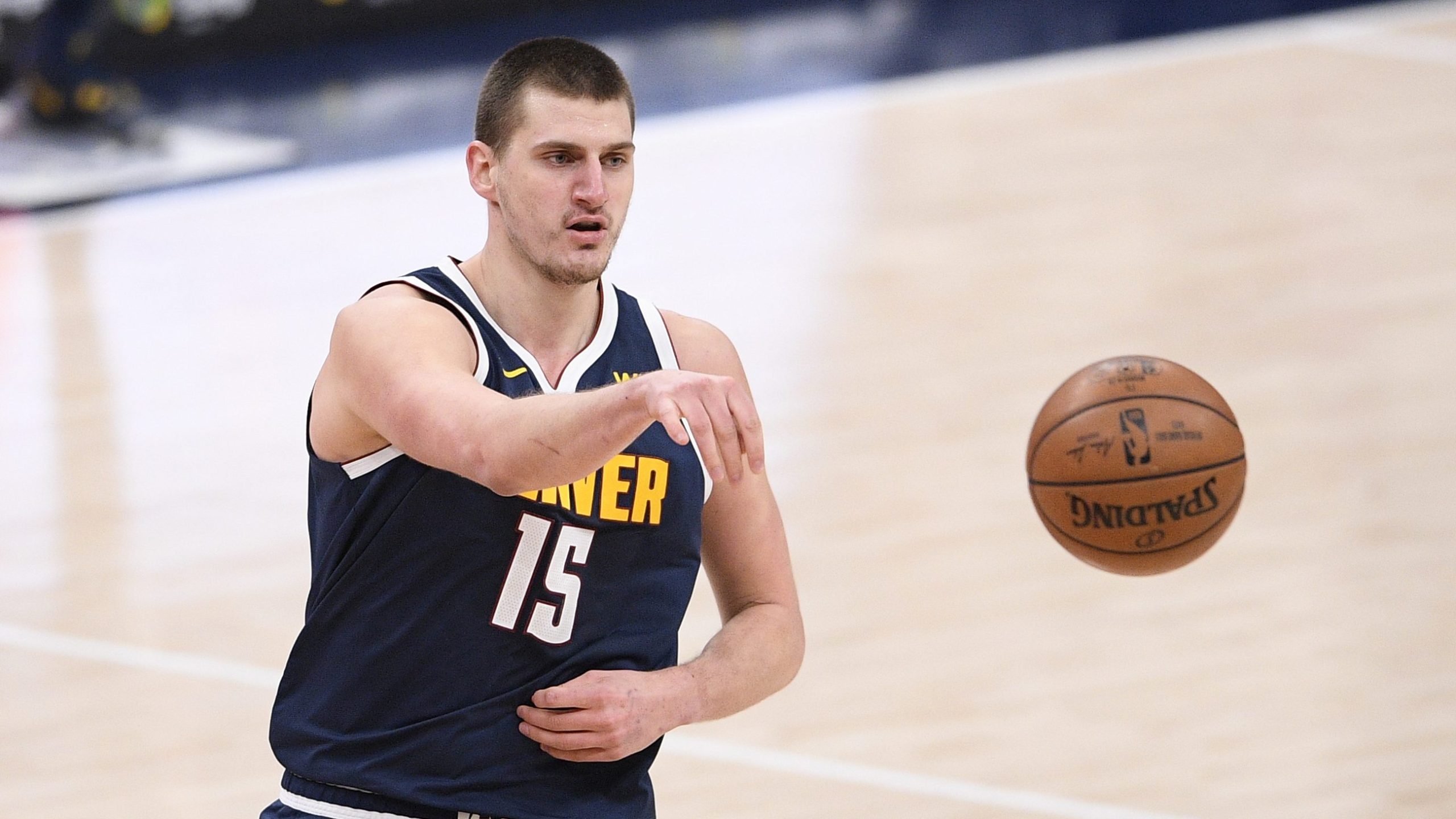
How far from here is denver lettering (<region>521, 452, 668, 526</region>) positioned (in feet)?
10.1

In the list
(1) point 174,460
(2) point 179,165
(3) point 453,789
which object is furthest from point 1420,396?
(2) point 179,165

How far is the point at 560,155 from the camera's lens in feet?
9.83

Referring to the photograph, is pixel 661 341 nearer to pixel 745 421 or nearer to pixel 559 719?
pixel 559 719

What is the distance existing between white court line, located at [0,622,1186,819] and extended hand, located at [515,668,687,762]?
218cm

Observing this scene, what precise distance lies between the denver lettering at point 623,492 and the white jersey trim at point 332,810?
56 cm

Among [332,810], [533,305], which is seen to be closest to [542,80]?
[533,305]

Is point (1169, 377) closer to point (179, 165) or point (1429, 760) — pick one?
point (1429, 760)

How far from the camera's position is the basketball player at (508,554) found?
2.99m

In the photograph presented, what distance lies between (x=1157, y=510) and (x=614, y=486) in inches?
47.7

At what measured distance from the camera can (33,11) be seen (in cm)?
1232

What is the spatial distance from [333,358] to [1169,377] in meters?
1.73

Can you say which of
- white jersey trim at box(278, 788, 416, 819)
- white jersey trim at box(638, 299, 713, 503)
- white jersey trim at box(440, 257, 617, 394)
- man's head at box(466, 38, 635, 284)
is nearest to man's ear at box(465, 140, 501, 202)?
man's head at box(466, 38, 635, 284)

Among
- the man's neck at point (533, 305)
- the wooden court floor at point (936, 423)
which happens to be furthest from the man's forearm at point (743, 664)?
the wooden court floor at point (936, 423)

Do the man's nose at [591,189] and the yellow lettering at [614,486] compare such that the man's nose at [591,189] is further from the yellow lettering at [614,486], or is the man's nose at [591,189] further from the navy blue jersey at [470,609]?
the yellow lettering at [614,486]
